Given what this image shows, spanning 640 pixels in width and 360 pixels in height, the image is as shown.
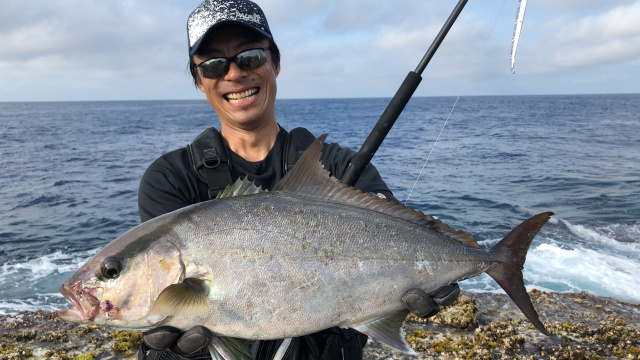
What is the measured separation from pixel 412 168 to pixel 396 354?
16.5 meters

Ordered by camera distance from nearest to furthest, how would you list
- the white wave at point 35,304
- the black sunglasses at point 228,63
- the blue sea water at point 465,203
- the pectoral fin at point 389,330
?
the pectoral fin at point 389,330
the black sunglasses at point 228,63
the white wave at point 35,304
the blue sea water at point 465,203

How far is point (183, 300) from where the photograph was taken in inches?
79.7

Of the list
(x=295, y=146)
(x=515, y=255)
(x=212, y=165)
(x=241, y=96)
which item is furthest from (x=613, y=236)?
(x=212, y=165)

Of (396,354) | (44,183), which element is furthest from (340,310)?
(44,183)

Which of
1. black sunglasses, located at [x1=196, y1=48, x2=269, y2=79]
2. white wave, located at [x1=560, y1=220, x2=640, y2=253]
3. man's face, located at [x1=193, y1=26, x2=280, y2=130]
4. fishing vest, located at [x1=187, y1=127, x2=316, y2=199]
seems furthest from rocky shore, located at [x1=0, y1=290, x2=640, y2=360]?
white wave, located at [x1=560, y1=220, x2=640, y2=253]

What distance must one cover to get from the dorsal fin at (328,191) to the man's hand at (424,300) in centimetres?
32

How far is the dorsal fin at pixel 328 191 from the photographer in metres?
2.29

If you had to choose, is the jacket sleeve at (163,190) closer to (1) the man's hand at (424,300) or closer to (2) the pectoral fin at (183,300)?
(2) the pectoral fin at (183,300)

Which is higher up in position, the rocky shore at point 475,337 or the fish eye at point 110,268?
the fish eye at point 110,268

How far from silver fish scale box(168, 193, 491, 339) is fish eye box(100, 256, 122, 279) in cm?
31

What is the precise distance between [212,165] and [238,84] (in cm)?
60

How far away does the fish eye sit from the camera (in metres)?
2.03

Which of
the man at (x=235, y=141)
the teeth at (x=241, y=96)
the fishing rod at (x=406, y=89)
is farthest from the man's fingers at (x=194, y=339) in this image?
the fishing rod at (x=406, y=89)

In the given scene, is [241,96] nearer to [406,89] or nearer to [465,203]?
[406,89]
